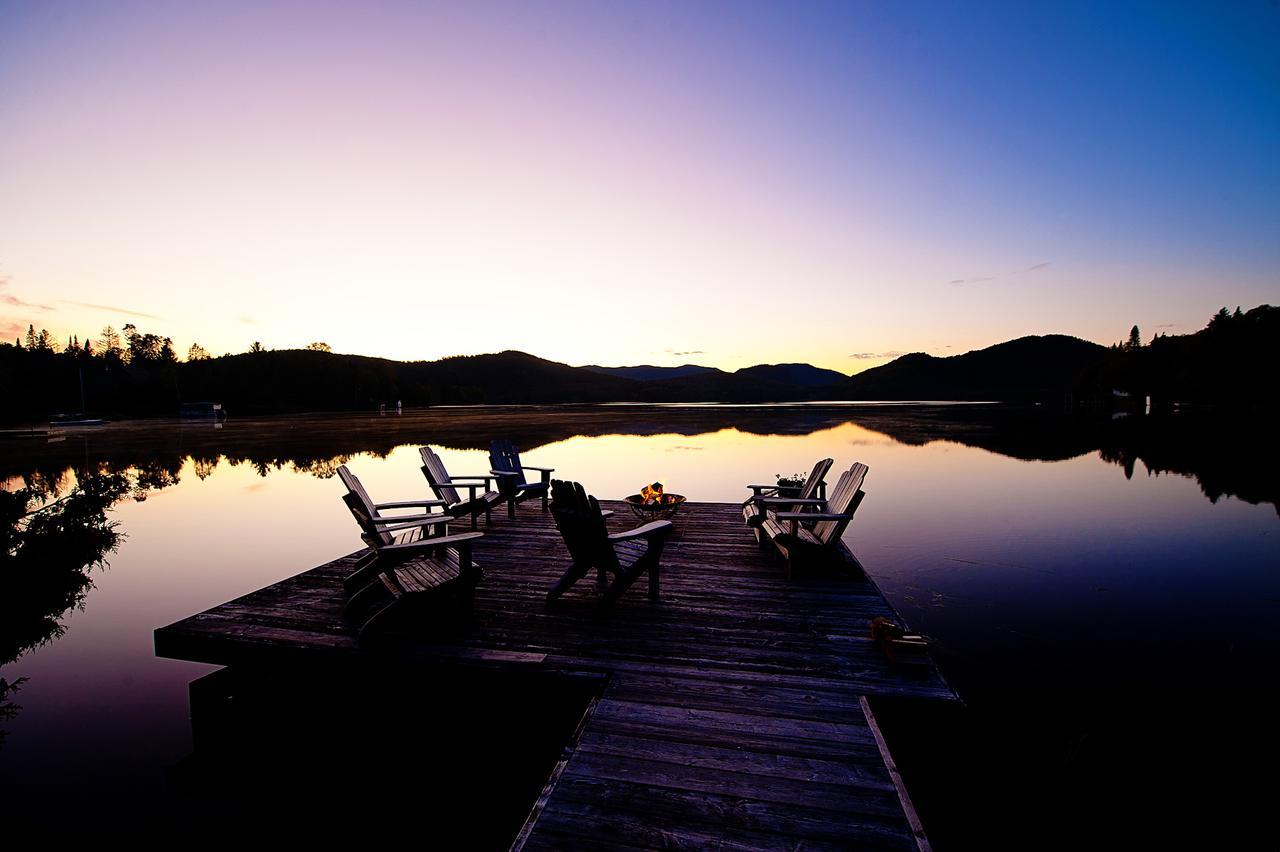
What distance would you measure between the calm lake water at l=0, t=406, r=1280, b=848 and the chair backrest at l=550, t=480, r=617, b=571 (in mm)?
2500

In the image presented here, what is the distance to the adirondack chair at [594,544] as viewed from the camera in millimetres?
4688

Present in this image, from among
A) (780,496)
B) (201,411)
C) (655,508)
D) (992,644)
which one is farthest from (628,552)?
(201,411)

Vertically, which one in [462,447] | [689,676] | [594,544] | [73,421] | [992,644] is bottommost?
[992,644]

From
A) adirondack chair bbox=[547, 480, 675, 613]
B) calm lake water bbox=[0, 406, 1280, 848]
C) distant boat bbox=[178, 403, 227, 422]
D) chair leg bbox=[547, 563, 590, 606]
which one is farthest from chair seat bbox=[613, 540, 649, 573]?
distant boat bbox=[178, 403, 227, 422]

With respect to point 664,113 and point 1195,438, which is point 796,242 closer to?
point 664,113

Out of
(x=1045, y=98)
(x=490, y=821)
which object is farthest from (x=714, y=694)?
(x=1045, y=98)

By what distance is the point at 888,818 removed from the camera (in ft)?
7.57

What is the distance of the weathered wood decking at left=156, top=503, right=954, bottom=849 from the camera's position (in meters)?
2.34

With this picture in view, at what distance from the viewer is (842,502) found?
627cm

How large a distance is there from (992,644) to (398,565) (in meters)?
6.61

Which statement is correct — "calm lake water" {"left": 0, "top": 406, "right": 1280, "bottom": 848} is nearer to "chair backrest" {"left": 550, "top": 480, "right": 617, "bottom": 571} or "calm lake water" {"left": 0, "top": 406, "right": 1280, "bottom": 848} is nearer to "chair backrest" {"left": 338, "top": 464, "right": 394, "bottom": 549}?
"chair backrest" {"left": 338, "top": 464, "right": 394, "bottom": 549}

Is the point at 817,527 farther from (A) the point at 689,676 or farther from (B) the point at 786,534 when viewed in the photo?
(A) the point at 689,676

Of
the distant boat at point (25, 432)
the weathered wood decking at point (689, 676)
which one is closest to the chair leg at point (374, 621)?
the weathered wood decking at point (689, 676)

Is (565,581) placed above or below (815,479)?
below
